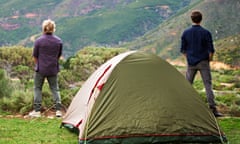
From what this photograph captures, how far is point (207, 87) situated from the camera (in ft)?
24.0

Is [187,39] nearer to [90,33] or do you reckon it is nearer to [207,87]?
[207,87]

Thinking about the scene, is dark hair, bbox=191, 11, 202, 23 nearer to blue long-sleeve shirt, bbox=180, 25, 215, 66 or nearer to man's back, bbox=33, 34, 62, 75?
blue long-sleeve shirt, bbox=180, 25, 215, 66

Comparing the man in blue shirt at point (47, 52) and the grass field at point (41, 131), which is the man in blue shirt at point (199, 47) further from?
the man in blue shirt at point (47, 52)

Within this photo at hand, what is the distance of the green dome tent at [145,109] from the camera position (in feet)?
18.3

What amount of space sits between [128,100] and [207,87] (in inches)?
77.5

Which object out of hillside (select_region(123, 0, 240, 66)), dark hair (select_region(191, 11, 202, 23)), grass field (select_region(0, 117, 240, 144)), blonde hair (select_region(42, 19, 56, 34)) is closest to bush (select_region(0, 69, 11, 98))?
grass field (select_region(0, 117, 240, 144))

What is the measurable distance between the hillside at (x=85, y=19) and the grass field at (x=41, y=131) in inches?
3605

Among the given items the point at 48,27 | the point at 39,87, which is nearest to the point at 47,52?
the point at 48,27

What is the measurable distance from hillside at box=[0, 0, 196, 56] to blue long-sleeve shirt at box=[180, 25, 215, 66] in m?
92.0

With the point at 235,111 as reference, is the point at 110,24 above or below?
below

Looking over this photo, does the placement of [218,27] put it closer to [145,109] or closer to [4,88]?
[4,88]

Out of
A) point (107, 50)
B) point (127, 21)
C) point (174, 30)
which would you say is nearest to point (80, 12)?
point (127, 21)

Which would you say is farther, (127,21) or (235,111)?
(127,21)

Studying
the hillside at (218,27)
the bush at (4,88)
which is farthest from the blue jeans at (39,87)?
the hillside at (218,27)
